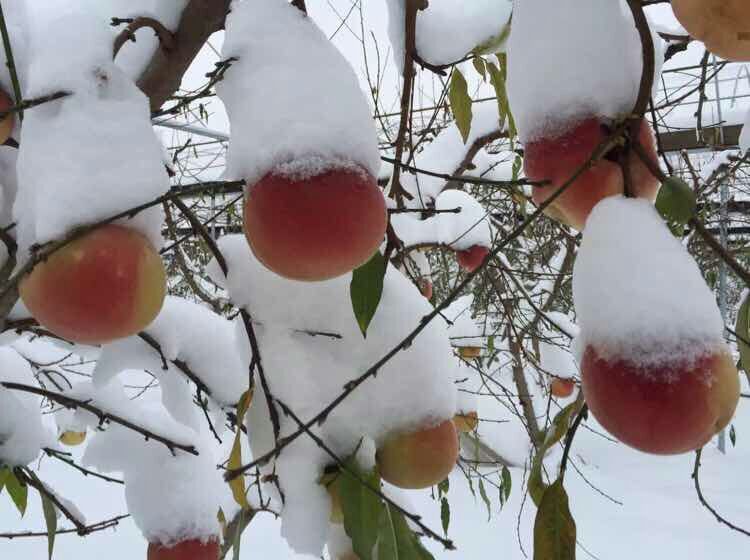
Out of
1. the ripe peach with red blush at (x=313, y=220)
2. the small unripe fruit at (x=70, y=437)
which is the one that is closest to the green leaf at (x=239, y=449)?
the ripe peach with red blush at (x=313, y=220)

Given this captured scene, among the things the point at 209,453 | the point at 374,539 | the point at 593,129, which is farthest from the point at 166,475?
the point at 593,129

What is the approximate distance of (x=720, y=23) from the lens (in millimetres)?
245

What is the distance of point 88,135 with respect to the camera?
13.3 inches

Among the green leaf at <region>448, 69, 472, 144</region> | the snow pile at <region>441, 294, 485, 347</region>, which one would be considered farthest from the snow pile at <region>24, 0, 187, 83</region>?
the snow pile at <region>441, 294, 485, 347</region>

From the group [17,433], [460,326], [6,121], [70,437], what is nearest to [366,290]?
[6,121]

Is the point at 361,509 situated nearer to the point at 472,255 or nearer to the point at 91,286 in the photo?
the point at 91,286

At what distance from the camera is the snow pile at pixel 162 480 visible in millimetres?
643

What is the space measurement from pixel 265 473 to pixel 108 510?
1.98m

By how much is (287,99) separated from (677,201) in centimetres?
19

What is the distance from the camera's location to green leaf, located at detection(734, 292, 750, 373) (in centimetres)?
37

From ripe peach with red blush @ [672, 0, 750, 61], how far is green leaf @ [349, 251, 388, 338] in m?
0.20

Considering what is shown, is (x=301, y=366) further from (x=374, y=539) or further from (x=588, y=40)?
(x=588, y=40)

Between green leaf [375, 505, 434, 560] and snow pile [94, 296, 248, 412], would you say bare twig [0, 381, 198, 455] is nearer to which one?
snow pile [94, 296, 248, 412]

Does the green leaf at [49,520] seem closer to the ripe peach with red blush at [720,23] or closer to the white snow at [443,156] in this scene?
the ripe peach with red blush at [720,23]
